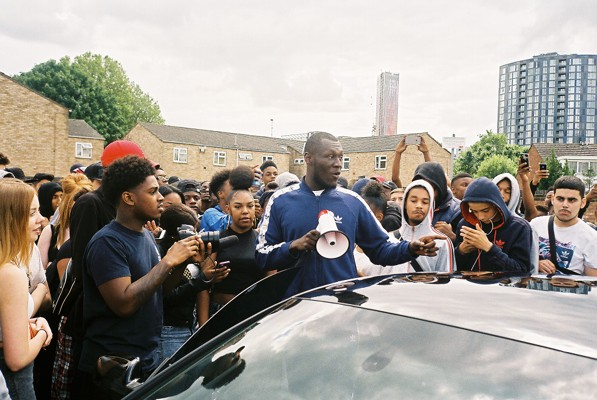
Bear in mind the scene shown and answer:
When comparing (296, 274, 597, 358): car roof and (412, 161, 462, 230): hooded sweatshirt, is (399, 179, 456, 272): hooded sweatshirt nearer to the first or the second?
(412, 161, 462, 230): hooded sweatshirt

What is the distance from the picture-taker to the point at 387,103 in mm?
121500

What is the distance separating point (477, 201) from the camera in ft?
12.3

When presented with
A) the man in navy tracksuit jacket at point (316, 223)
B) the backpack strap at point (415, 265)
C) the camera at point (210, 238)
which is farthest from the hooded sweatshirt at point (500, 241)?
the camera at point (210, 238)

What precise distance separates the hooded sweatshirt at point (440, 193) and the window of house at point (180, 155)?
39.6 m

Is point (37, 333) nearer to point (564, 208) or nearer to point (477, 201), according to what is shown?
point (477, 201)

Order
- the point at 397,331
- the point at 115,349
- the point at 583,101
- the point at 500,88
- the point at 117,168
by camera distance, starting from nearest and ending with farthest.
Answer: the point at 397,331, the point at 115,349, the point at 117,168, the point at 583,101, the point at 500,88

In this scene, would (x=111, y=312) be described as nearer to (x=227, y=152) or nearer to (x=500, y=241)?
(x=500, y=241)

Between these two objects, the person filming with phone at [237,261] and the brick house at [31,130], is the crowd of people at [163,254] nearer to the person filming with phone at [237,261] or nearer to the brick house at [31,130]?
the person filming with phone at [237,261]

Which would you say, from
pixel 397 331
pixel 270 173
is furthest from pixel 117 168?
pixel 270 173

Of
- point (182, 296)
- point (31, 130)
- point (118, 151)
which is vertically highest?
point (31, 130)

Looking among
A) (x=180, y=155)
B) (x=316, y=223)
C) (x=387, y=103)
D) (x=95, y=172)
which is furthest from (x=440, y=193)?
(x=387, y=103)

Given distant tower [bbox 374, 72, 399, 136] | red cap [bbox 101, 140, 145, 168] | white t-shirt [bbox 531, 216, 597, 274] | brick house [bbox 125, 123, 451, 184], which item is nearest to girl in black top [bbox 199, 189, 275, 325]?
red cap [bbox 101, 140, 145, 168]

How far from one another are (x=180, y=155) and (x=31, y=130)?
Result: 13425mm

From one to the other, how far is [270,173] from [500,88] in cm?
19001
